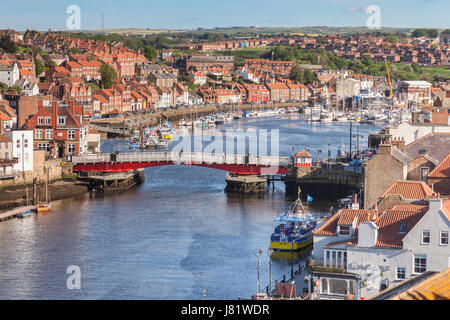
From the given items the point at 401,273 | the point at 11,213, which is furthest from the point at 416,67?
the point at 401,273

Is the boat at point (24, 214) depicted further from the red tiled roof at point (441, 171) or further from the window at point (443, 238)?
the window at point (443, 238)

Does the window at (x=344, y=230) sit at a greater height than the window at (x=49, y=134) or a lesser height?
lesser

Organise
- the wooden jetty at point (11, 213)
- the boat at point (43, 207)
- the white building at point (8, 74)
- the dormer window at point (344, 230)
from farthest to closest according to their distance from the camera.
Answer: the white building at point (8, 74), the boat at point (43, 207), the wooden jetty at point (11, 213), the dormer window at point (344, 230)

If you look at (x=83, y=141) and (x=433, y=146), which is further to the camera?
(x=83, y=141)

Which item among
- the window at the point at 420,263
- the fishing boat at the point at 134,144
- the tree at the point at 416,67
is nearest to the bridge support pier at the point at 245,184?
the fishing boat at the point at 134,144

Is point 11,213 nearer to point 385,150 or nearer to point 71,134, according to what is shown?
point 71,134

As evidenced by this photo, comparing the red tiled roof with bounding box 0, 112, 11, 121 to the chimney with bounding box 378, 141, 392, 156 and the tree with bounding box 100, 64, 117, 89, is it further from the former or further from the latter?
the tree with bounding box 100, 64, 117, 89

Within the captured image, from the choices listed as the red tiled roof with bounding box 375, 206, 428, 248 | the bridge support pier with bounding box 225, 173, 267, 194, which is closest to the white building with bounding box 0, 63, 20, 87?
the bridge support pier with bounding box 225, 173, 267, 194
